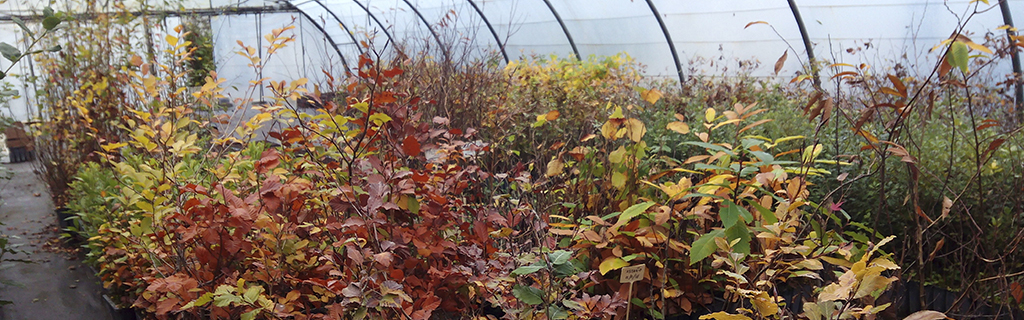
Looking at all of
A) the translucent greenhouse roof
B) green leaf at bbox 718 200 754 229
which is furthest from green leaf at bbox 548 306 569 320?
the translucent greenhouse roof

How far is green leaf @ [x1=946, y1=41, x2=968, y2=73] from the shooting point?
99 centimetres

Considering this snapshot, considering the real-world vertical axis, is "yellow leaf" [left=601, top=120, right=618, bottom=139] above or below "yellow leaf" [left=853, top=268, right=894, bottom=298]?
above

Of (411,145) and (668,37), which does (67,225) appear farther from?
(668,37)

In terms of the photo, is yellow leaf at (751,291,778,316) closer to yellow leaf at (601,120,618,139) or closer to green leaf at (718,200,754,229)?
green leaf at (718,200,754,229)

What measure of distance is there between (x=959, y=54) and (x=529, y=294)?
2.88 ft

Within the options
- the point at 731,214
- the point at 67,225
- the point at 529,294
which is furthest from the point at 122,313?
the point at 731,214

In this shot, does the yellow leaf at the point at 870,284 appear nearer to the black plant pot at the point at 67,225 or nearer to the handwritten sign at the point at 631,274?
the handwritten sign at the point at 631,274

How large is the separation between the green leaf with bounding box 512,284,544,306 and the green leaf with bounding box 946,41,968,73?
2.78ft

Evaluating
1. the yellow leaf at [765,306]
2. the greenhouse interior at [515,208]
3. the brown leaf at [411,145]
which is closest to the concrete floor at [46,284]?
the greenhouse interior at [515,208]

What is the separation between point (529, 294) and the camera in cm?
127

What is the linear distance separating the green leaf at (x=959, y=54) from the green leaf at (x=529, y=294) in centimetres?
85

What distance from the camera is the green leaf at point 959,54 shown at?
0.99m

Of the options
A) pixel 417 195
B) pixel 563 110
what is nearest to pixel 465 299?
pixel 417 195

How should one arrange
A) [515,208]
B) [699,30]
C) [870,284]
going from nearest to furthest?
[870,284]
[515,208]
[699,30]
